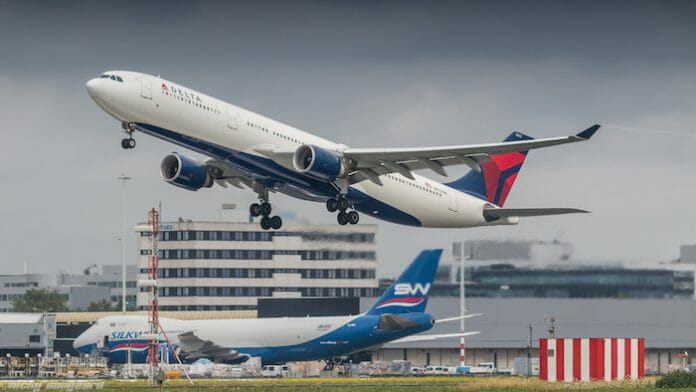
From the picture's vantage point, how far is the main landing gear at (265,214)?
74125mm

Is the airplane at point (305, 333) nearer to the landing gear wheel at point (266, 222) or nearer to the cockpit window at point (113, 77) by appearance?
the landing gear wheel at point (266, 222)

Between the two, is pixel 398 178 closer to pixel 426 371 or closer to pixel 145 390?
pixel 145 390

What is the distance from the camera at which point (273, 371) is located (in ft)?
297

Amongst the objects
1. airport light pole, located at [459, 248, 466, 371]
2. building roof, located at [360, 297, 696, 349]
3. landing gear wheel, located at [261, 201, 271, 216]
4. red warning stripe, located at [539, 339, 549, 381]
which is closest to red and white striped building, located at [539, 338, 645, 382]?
red warning stripe, located at [539, 339, 549, 381]

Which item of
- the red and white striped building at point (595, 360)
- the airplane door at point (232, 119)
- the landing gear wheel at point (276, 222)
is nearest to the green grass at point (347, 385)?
the red and white striped building at point (595, 360)

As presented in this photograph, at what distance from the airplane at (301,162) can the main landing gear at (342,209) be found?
49mm

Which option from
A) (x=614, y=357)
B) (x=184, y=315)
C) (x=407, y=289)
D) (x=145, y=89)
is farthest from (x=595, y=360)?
(x=184, y=315)

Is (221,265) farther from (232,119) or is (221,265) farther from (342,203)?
(232,119)

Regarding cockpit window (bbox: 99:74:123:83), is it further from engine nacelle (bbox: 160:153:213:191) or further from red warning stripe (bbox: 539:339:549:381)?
red warning stripe (bbox: 539:339:549:381)

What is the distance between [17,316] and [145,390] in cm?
6259

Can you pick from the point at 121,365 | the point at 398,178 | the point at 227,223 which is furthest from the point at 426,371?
the point at 227,223

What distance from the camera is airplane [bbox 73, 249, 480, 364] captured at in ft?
291

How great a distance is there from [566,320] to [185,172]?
157ft

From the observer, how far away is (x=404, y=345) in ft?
358
